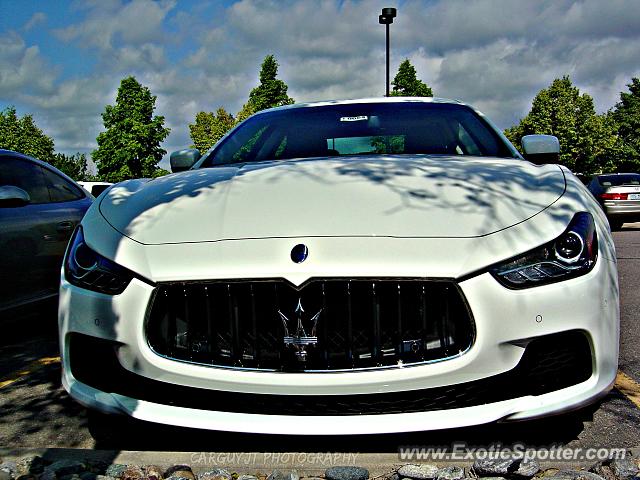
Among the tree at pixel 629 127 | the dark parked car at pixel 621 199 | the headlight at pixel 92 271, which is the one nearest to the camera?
the headlight at pixel 92 271

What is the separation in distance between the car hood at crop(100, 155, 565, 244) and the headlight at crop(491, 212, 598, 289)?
0.48ft

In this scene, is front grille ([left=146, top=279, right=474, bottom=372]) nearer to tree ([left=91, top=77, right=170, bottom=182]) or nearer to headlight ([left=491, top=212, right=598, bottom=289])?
headlight ([left=491, top=212, right=598, bottom=289])

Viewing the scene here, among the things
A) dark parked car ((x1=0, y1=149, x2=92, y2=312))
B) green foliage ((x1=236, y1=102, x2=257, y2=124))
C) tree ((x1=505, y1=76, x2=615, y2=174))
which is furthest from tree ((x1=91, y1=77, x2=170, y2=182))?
dark parked car ((x1=0, y1=149, x2=92, y2=312))

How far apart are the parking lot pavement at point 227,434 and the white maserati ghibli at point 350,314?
0.13 m

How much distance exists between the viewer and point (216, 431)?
239 centimetres

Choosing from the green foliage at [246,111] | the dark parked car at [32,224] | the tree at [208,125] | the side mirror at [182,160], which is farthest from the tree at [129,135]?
the side mirror at [182,160]

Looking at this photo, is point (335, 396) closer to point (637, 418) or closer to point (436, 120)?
point (637, 418)

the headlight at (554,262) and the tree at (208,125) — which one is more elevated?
the headlight at (554,262)

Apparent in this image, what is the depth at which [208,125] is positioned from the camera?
73500 millimetres

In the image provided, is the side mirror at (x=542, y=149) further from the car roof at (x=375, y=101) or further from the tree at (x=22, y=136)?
the tree at (x=22, y=136)

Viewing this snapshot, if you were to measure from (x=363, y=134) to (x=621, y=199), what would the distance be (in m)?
14.8

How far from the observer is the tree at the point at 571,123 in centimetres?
5712

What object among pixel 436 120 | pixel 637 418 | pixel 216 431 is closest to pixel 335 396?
pixel 216 431

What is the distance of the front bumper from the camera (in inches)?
91.0
